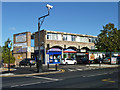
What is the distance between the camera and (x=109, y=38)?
33.3m

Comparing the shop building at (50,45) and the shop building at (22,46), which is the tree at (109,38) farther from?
the shop building at (22,46)

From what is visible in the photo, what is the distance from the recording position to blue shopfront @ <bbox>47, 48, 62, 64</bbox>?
39125mm

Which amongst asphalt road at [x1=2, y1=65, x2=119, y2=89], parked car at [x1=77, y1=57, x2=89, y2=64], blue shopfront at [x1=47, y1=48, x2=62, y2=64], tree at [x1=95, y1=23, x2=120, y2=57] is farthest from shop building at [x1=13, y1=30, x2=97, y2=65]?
asphalt road at [x1=2, y1=65, x2=119, y2=89]

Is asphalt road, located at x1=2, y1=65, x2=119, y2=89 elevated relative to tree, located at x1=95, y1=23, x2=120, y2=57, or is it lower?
lower

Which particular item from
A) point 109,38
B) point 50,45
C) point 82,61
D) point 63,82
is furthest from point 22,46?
point 63,82

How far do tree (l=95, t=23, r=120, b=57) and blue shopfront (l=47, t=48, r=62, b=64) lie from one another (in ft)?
36.2

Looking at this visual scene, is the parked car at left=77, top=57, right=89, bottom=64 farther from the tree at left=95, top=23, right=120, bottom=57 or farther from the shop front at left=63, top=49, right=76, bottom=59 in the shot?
the tree at left=95, top=23, right=120, bottom=57

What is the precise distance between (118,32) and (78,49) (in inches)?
546

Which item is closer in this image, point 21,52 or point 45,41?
point 45,41

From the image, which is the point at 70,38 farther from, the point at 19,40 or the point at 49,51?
the point at 19,40

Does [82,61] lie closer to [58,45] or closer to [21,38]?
[58,45]

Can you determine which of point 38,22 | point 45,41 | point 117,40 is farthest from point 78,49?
point 38,22

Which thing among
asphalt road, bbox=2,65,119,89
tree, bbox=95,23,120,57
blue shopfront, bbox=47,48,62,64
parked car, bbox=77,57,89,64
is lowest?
asphalt road, bbox=2,65,119,89

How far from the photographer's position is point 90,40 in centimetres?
4928
